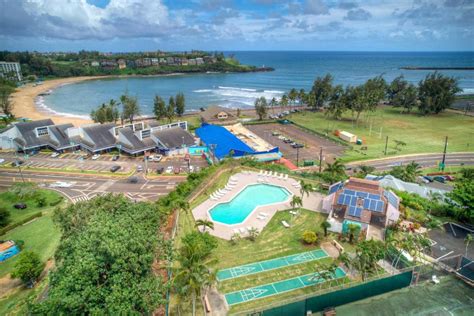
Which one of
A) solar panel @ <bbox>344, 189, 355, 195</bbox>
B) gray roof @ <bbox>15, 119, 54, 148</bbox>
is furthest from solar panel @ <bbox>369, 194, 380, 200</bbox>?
gray roof @ <bbox>15, 119, 54, 148</bbox>

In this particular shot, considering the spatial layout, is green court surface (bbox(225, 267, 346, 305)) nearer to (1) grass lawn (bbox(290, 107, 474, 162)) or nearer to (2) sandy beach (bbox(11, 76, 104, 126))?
(1) grass lawn (bbox(290, 107, 474, 162))

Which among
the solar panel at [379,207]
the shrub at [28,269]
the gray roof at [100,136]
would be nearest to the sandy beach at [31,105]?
the gray roof at [100,136]

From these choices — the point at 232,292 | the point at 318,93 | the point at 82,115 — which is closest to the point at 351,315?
the point at 232,292

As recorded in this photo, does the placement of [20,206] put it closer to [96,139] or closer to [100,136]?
[96,139]

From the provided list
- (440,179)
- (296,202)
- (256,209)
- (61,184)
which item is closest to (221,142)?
(256,209)

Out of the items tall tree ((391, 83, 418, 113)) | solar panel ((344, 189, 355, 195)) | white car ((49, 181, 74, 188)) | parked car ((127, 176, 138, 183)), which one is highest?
tall tree ((391, 83, 418, 113))

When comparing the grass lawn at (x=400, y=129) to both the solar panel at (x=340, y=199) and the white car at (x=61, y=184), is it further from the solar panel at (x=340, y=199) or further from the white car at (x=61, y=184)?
the white car at (x=61, y=184)

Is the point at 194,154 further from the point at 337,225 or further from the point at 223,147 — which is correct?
the point at 337,225
